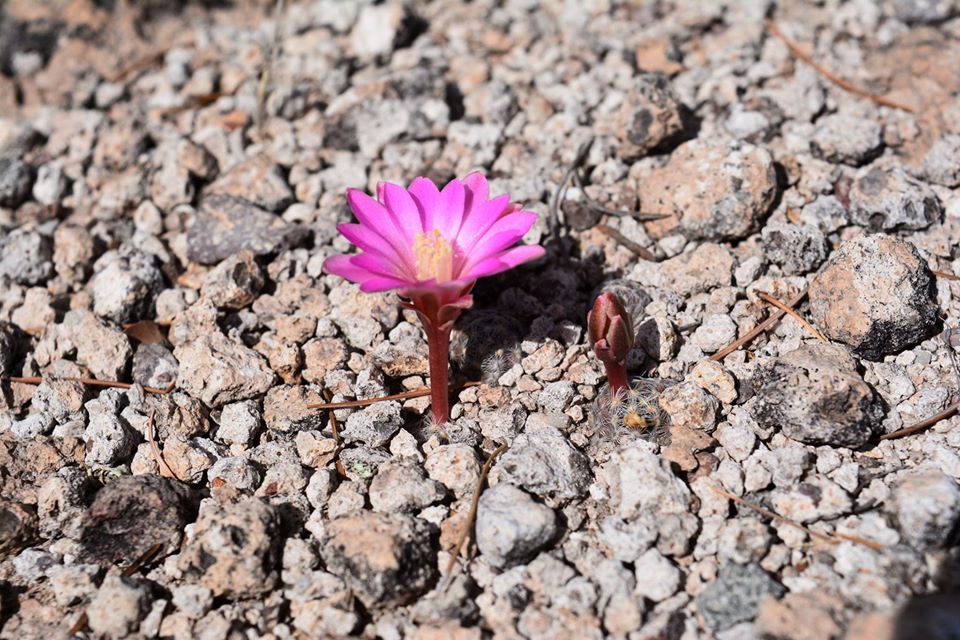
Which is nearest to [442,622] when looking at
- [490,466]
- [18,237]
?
[490,466]

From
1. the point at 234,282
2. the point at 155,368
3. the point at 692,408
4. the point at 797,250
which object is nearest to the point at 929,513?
the point at 692,408

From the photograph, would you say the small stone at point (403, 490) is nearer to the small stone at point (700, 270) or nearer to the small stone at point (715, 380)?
the small stone at point (715, 380)

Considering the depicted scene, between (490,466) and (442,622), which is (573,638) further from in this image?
(490,466)

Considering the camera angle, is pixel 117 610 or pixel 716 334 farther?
pixel 716 334

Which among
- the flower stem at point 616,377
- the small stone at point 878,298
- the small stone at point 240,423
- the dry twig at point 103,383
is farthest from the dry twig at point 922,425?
the dry twig at point 103,383

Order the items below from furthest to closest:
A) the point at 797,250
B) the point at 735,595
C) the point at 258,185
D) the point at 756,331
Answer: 1. the point at 258,185
2. the point at 797,250
3. the point at 756,331
4. the point at 735,595

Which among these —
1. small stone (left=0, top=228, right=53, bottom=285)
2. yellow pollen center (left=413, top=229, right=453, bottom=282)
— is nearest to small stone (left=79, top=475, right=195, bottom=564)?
yellow pollen center (left=413, top=229, right=453, bottom=282)

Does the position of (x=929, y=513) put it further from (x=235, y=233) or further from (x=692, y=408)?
(x=235, y=233)
